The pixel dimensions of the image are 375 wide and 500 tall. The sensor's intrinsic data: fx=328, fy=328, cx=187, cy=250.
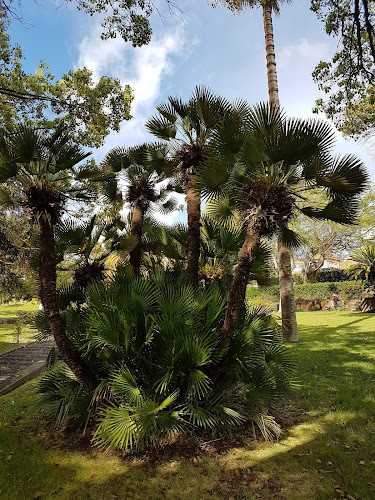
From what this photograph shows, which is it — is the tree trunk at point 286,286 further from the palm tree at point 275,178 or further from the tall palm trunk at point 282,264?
the palm tree at point 275,178

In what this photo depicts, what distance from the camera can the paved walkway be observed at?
24.0 feet

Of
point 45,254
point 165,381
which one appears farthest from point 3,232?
point 165,381

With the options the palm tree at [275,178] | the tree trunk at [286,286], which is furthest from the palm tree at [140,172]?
the tree trunk at [286,286]

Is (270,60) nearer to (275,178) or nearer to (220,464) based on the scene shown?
(275,178)

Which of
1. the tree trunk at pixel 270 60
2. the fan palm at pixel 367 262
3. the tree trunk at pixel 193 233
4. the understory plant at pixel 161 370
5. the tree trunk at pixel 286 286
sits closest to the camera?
the understory plant at pixel 161 370

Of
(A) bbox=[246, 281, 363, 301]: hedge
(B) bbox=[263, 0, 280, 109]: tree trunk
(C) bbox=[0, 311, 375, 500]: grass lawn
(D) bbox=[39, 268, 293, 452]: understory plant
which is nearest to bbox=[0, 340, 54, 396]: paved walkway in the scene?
(C) bbox=[0, 311, 375, 500]: grass lawn

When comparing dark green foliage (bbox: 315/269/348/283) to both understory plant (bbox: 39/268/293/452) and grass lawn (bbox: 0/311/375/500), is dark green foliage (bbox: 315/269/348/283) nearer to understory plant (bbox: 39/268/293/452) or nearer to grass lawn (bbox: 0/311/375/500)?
grass lawn (bbox: 0/311/375/500)

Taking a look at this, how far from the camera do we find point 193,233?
18.9 feet

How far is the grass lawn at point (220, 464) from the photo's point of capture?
328 centimetres

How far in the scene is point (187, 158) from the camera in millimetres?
6016

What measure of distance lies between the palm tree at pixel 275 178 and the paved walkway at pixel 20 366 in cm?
560

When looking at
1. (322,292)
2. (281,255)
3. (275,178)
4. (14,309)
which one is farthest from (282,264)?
(14,309)

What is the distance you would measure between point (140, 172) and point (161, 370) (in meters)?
4.38

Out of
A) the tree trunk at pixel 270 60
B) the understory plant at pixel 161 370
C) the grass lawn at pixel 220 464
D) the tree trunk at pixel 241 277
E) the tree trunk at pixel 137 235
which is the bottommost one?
the grass lawn at pixel 220 464
